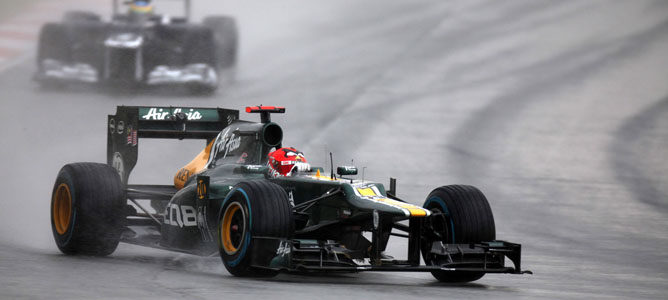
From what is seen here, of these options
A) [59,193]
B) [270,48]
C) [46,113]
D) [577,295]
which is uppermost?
[270,48]

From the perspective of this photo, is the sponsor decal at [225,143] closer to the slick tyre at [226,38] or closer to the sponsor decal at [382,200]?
the sponsor decal at [382,200]

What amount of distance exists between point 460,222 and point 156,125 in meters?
5.13

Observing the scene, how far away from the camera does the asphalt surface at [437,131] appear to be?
12.6 meters

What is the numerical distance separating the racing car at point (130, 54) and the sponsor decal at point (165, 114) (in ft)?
43.7

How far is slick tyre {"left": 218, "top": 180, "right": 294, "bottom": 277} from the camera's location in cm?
1174

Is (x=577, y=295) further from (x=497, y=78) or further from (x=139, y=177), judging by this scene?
(x=497, y=78)

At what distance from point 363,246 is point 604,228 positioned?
8.20m

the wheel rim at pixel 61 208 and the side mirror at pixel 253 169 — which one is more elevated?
the side mirror at pixel 253 169

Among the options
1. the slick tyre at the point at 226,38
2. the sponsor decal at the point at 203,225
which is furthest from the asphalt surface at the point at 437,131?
the slick tyre at the point at 226,38

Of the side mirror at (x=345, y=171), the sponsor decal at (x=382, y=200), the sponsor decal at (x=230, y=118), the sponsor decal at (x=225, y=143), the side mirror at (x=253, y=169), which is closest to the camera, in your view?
the sponsor decal at (x=382, y=200)

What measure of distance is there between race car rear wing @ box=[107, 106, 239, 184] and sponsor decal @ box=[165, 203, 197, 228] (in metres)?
1.68

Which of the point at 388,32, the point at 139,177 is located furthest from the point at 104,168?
the point at 388,32

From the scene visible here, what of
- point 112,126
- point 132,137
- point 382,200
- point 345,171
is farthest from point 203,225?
point 112,126

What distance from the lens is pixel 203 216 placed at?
13.5 m
